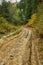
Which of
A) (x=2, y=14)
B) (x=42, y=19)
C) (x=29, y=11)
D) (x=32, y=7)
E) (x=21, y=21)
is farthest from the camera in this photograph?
(x=21, y=21)

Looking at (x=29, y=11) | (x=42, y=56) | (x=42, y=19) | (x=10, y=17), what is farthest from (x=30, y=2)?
(x=42, y=56)

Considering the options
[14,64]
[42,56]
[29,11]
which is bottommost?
[29,11]

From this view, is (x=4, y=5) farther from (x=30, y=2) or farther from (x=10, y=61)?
(x=10, y=61)

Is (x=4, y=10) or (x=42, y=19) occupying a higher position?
(x=42, y=19)

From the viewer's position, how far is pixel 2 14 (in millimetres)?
55938

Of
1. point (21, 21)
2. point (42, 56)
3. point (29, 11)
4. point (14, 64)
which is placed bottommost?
point (21, 21)

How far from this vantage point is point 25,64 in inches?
437

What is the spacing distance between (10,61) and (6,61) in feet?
0.83

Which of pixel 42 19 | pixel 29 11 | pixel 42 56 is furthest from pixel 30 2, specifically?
pixel 42 56

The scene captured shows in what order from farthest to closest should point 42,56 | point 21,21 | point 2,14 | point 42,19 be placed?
point 21,21 → point 2,14 → point 42,19 → point 42,56

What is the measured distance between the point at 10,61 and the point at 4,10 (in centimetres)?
4610

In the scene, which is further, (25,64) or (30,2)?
(30,2)

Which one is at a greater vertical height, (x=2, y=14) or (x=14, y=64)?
(x=14, y=64)

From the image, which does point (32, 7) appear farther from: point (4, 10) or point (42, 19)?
point (42, 19)
